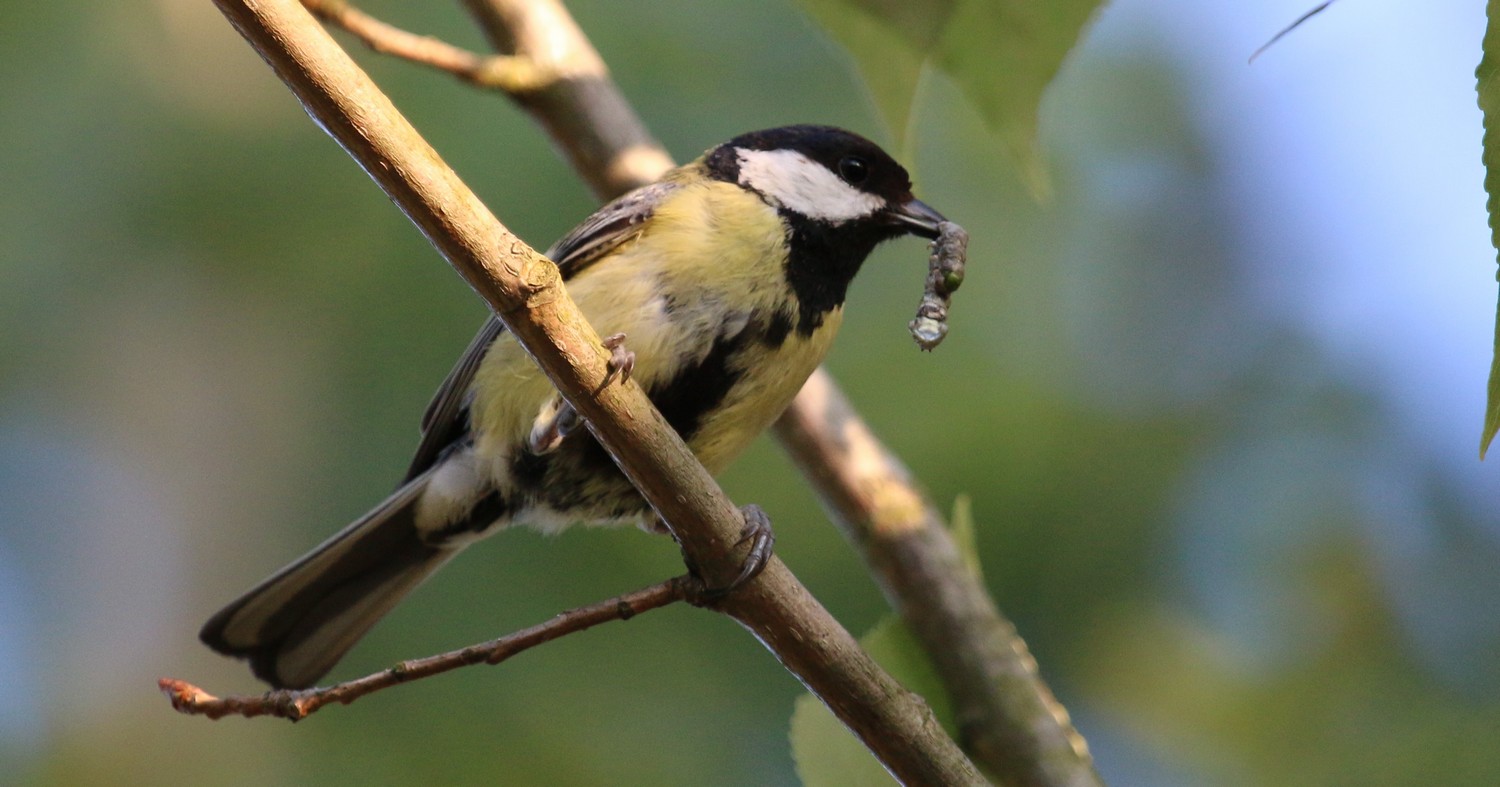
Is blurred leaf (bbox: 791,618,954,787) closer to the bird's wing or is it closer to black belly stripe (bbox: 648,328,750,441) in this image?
black belly stripe (bbox: 648,328,750,441)

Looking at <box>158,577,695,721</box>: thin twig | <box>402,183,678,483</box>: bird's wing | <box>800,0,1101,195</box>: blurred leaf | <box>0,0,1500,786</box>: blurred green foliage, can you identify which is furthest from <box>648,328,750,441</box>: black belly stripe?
<box>0,0,1500,786</box>: blurred green foliage

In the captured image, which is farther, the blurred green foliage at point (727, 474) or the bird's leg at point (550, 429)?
the blurred green foliage at point (727, 474)

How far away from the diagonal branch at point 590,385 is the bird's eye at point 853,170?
137cm

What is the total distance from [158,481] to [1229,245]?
515 cm

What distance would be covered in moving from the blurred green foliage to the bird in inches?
61.5

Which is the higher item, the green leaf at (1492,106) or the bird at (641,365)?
the bird at (641,365)

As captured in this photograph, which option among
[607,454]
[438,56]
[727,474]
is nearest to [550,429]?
[607,454]

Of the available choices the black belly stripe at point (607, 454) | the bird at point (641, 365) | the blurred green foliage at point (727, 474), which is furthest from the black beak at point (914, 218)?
the blurred green foliage at point (727, 474)

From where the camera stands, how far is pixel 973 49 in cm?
126

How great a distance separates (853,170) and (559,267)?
75 centimetres

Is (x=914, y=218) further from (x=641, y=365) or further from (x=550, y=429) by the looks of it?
(x=550, y=429)

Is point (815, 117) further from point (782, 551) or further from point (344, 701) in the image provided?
point (344, 701)

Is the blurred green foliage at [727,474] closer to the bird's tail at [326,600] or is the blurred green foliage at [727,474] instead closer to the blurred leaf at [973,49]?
the bird's tail at [326,600]

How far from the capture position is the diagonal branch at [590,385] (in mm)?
1284
